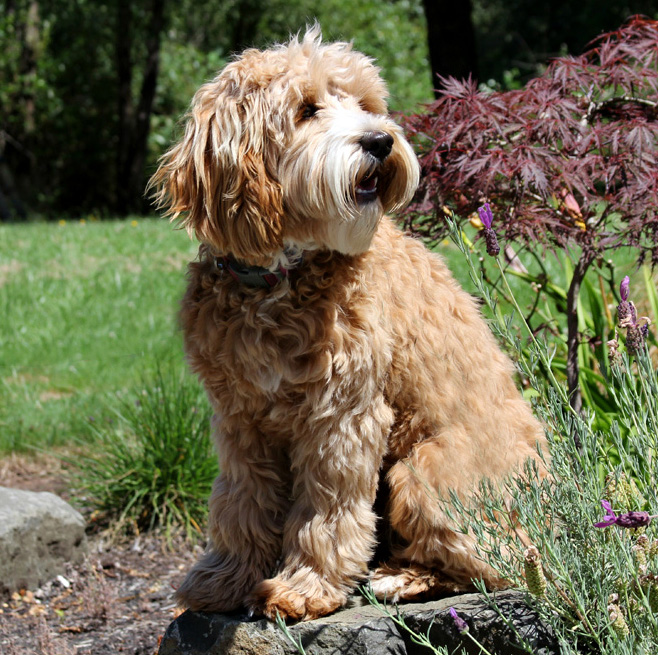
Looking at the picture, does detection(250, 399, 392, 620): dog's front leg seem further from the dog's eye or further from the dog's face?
the dog's eye

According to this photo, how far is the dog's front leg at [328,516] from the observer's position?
2.85 metres

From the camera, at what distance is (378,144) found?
2.75 meters

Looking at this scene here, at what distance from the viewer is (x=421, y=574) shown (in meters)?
3.04

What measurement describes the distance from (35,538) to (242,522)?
165 centimetres

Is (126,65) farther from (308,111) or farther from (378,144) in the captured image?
(378,144)

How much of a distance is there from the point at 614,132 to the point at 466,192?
63 cm

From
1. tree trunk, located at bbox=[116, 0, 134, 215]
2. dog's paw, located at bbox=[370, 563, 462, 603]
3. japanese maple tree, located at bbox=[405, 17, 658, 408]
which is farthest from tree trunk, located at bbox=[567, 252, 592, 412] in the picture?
tree trunk, located at bbox=[116, 0, 134, 215]

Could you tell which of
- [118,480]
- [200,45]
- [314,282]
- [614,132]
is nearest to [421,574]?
[314,282]

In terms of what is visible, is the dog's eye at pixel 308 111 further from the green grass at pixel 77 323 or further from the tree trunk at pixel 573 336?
the green grass at pixel 77 323

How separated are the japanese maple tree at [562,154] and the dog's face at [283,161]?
689 millimetres

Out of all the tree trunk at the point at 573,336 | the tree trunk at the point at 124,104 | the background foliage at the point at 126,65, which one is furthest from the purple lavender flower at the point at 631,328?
the tree trunk at the point at 124,104

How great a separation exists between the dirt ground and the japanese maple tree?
2.09 metres

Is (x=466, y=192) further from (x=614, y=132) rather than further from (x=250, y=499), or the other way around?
(x=250, y=499)

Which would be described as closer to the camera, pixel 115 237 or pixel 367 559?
pixel 367 559
